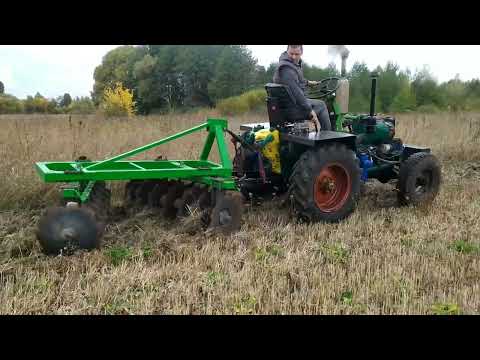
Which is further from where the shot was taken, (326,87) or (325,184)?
(326,87)

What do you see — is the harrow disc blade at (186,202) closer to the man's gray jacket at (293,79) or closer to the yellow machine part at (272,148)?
the yellow machine part at (272,148)

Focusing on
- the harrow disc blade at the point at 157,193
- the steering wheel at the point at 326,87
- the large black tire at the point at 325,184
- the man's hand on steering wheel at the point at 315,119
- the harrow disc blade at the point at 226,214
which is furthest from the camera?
the steering wheel at the point at 326,87

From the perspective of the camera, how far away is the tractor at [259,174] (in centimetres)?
395

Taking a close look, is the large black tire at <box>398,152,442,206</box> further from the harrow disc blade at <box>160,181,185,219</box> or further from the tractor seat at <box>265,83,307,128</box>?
the harrow disc blade at <box>160,181,185,219</box>

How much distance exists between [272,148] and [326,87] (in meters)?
1.25

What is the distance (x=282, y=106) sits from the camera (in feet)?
15.8

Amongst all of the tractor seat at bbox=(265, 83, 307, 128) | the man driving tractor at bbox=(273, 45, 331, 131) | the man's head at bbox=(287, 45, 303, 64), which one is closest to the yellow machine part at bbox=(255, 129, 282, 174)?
the tractor seat at bbox=(265, 83, 307, 128)

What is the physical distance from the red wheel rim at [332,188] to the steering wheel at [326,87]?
43.7 inches

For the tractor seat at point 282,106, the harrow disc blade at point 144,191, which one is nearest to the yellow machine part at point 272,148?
the tractor seat at point 282,106

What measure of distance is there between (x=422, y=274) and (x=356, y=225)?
1305 millimetres

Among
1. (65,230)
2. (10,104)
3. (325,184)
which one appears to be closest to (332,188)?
(325,184)

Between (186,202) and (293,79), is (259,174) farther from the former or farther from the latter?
(293,79)

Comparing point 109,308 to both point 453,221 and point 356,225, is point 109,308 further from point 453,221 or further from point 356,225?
point 453,221

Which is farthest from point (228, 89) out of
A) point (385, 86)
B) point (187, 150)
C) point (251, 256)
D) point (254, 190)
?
point (251, 256)
